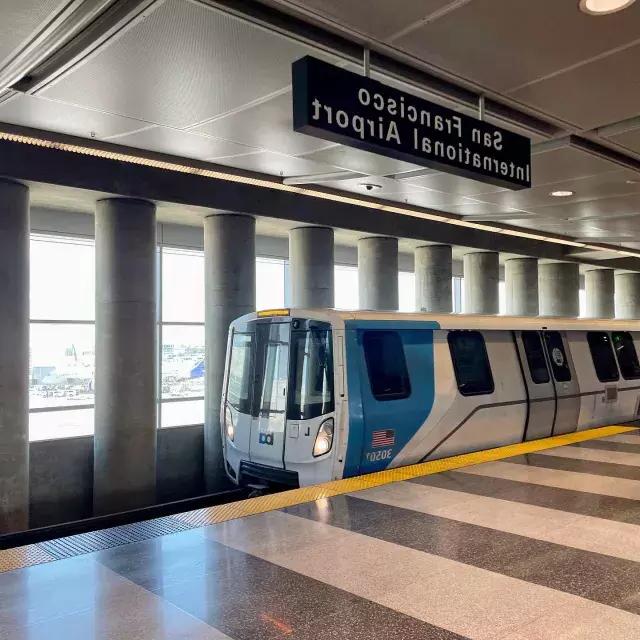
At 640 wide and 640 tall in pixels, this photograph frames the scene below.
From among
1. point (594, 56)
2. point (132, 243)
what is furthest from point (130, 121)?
point (594, 56)

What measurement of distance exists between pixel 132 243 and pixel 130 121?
2.84 meters

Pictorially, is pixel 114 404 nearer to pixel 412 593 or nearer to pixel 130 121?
pixel 130 121

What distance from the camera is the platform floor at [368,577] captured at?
10.7ft

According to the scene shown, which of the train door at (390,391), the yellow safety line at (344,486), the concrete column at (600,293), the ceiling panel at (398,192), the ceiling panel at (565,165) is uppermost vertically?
the ceiling panel at (398,192)

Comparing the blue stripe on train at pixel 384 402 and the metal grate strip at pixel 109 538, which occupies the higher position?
the blue stripe on train at pixel 384 402

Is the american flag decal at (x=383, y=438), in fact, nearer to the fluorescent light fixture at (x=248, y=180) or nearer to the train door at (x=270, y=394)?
the train door at (x=270, y=394)

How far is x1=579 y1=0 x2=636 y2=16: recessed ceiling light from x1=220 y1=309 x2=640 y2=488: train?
3.80 m

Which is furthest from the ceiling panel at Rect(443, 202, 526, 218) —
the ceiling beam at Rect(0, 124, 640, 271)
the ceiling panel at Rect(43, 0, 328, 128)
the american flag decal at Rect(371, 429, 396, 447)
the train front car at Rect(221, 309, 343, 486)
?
the ceiling panel at Rect(43, 0, 328, 128)

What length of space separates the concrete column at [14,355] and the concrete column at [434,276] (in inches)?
335

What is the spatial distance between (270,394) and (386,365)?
138cm

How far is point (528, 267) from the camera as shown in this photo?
1702cm

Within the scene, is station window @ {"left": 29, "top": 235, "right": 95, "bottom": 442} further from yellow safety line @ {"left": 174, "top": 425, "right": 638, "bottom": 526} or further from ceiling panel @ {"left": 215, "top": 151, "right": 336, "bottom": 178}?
yellow safety line @ {"left": 174, "top": 425, "right": 638, "bottom": 526}

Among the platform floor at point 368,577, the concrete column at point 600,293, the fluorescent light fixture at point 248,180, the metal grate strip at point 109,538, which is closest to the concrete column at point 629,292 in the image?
the concrete column at point 600,293

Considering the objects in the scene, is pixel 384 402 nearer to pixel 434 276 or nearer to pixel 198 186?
pixel 198 186
